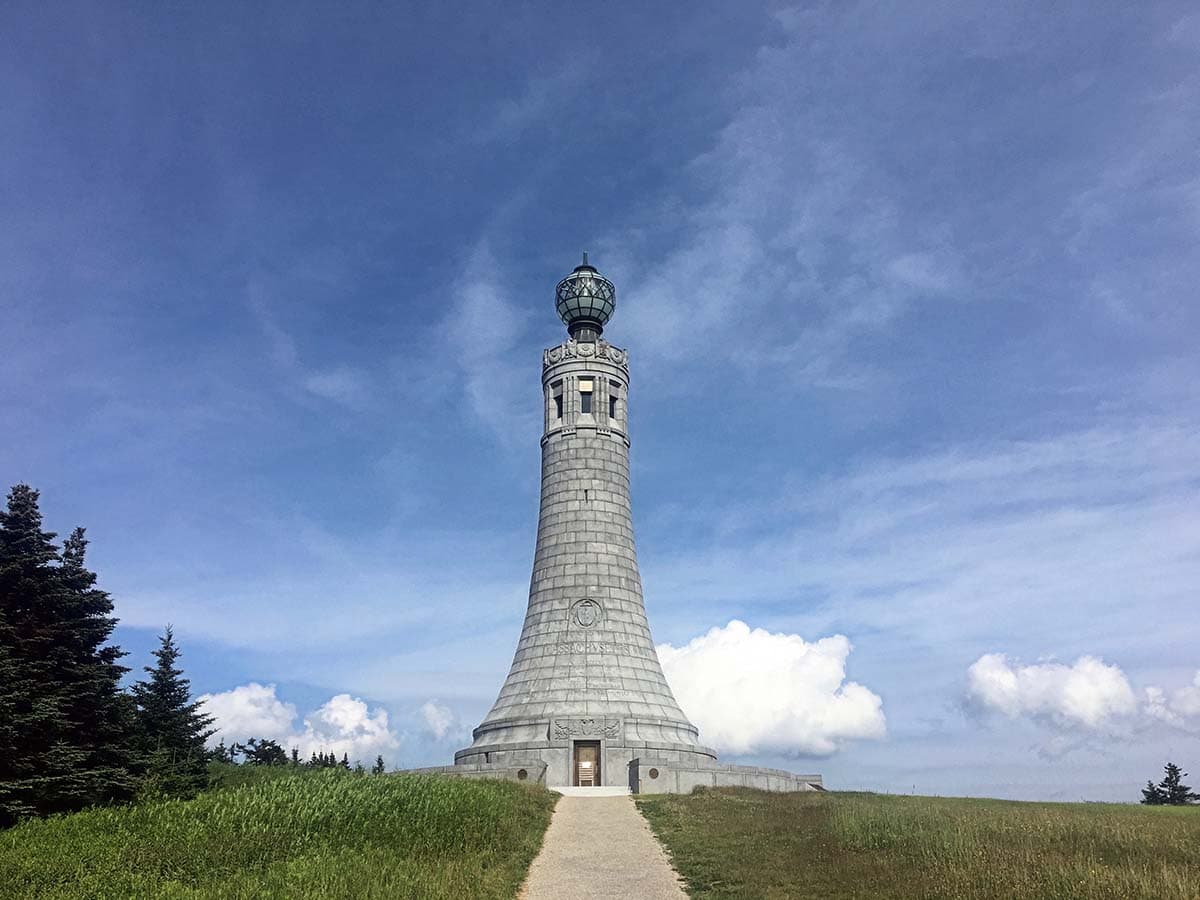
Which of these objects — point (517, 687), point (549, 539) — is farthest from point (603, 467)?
point (517, 687)

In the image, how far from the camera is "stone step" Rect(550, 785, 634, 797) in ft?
105

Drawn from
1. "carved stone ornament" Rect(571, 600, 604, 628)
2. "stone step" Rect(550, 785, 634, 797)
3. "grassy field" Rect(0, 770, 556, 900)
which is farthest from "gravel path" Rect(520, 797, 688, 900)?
"carved stone ornament" Rect(571, 600, 604, 628)

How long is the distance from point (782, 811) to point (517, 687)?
20912mm

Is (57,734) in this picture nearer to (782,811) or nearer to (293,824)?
(293,824)

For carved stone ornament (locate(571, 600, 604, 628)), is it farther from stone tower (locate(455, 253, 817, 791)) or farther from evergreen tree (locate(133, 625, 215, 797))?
evergreen tree (locate(133, 625, 215, 797))

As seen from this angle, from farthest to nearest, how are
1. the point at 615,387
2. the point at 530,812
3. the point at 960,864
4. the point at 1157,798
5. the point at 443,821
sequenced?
the point at 615,387 < the point at 1157,798 < the point at 530,812 < the point at 443,821 < the point at 960,864

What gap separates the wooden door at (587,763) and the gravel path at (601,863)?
550 inches

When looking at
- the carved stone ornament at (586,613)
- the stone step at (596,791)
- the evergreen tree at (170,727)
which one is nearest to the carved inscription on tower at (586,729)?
the stone step at (596,791)

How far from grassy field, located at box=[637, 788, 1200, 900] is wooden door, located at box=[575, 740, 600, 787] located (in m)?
16.4

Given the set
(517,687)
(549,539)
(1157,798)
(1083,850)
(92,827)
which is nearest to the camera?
(1083,850)

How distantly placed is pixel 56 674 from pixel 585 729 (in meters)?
20.6

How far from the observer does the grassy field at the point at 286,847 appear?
1204 cm

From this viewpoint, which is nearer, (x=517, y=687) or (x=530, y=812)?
(x=530, y=812)

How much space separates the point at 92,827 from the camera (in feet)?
53.4
